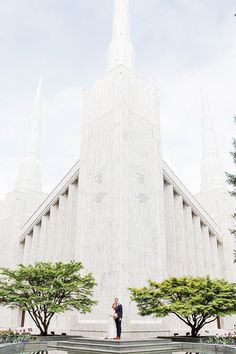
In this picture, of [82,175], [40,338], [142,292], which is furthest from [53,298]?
[82,175]

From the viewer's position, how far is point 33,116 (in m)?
46.6

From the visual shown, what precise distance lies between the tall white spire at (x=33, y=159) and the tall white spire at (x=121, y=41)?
15.9 m

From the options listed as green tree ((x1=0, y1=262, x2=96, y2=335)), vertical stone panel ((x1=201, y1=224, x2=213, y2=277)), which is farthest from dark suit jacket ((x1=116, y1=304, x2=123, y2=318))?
vertical stone panel ((x1=201, y1=224, x2=213, y2=277))

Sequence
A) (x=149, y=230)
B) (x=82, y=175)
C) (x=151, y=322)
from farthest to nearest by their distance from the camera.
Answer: (x=82, y=175), (x=149, y=230), (x=151, y=322)

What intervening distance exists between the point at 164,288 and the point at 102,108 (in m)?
14.5

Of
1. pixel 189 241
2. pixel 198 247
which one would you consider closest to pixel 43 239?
pixel 189 241

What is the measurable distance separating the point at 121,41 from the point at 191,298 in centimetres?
2390

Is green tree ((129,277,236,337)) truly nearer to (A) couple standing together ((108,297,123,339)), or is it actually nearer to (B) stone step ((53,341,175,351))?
(B) stone step ((53,341,175,351))

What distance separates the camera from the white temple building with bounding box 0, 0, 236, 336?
2086 centimetres

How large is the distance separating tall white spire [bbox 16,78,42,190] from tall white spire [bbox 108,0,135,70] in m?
15.9

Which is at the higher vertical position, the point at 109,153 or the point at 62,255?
the point at 109,153

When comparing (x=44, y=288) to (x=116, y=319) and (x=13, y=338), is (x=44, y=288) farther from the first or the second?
(x=116, y=319)

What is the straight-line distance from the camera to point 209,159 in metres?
39.6

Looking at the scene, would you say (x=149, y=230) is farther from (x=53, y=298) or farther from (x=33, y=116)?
(x=33, y=116)
